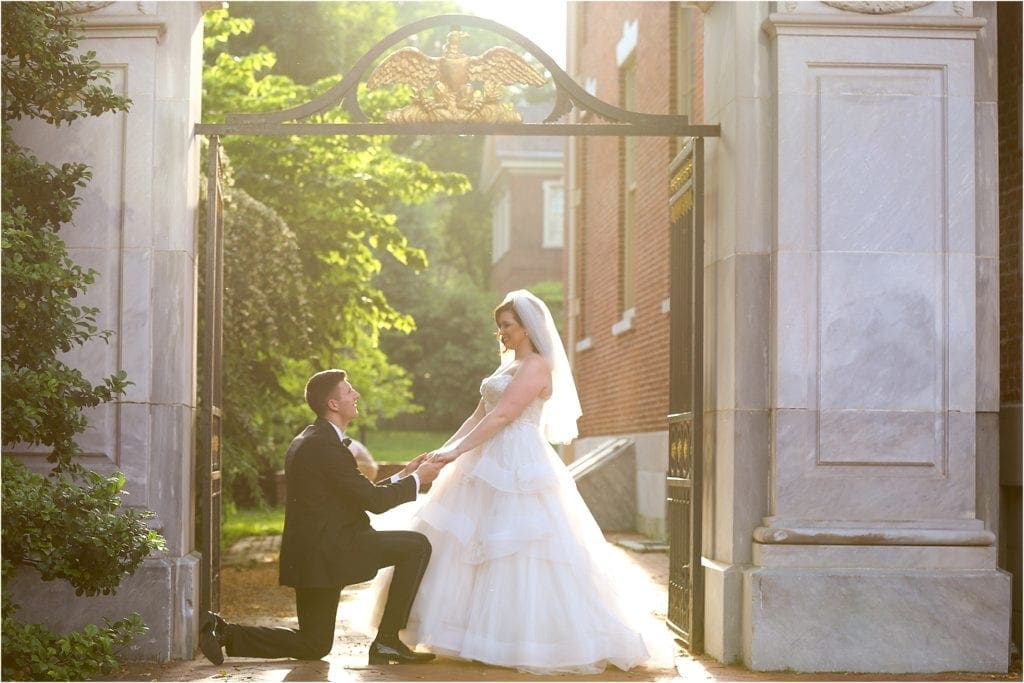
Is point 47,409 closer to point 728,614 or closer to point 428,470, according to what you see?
point 428,470

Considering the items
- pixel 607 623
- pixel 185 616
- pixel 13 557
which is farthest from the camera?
pixel 185 616

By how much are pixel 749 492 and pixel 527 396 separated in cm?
149

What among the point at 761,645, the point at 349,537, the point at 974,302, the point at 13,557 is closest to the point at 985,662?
the point at 761,645

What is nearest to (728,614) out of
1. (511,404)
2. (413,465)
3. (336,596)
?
(511,404)

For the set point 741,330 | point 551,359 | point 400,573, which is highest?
point 741,330

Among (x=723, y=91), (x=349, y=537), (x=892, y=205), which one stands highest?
(x=723, y=91)

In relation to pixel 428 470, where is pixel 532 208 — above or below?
above

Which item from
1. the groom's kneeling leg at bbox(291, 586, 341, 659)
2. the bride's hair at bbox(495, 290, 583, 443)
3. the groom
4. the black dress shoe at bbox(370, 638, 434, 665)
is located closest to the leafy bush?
the groom

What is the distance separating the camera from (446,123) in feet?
30.7

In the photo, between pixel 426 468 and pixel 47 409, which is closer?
pixel 47 409

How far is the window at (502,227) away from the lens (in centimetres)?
4504

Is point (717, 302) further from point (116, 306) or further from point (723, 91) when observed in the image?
point (116, 306)

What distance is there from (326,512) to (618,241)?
12.1 meters

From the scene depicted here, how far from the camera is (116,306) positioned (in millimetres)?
8852
